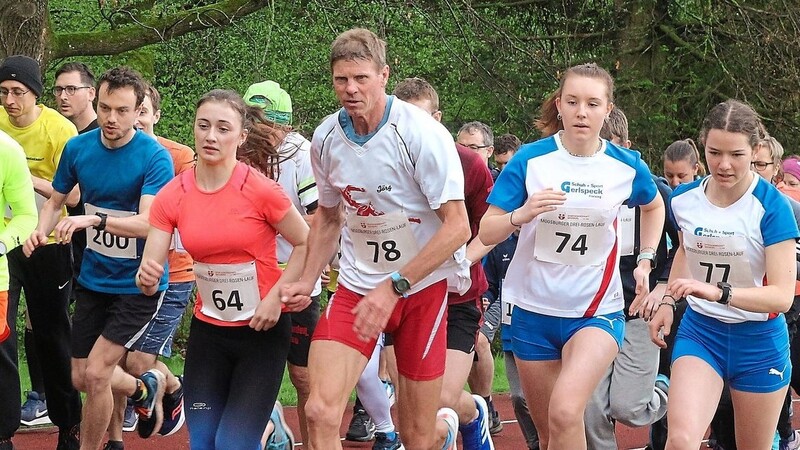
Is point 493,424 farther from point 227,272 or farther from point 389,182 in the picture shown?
point 389,182

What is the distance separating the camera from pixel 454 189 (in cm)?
517

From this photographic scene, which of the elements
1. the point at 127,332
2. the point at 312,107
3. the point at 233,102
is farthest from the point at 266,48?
the point at 233,102

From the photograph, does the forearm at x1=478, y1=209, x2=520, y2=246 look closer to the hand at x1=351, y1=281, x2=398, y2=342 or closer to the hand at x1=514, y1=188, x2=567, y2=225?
the hand at x1=514, y1=188, x2=567, y2=225

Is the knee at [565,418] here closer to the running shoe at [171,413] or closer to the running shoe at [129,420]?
the running shoe at [171,413]

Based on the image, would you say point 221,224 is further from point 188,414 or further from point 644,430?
point 644,430

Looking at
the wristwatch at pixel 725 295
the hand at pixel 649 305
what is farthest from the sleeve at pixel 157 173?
the wristwatch at pixel 725 295

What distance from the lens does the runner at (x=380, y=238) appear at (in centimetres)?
512

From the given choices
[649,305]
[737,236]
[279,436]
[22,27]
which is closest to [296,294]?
[279,436]

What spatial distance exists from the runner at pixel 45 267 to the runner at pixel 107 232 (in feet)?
1.78

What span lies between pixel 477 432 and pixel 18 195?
8.76 ft

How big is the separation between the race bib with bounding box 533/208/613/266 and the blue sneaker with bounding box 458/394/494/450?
59.4 inches

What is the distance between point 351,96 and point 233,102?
2.65 feet

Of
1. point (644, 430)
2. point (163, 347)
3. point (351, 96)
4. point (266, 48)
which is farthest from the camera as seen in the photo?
point (266, 48)

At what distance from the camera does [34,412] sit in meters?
8.75
